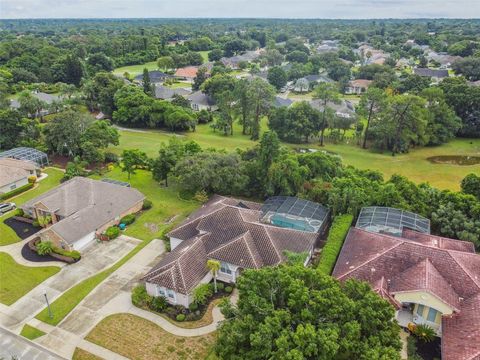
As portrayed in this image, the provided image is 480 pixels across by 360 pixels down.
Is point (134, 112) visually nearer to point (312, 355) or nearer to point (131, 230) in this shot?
point (131, 230)

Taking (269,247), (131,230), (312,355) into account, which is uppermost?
(312,355)

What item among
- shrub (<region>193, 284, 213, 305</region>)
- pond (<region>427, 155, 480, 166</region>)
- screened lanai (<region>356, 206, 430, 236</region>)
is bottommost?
pond (<region>427, 155, 480, 166</region>)

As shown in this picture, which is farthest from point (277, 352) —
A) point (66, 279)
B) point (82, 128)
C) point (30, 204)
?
point (82, 128)

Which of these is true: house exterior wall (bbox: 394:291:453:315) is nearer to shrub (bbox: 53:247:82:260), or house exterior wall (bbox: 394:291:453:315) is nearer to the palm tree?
the palm tree

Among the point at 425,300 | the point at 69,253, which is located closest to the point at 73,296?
the point at 69,253

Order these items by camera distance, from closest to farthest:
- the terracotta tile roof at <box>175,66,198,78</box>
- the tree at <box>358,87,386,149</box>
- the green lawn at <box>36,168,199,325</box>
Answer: the green lawn at <box>36,168,199,325</box> → the tree at <box>358,87,386,149</box> → the terracotta tile roof at <box>175,66,198,78</box>

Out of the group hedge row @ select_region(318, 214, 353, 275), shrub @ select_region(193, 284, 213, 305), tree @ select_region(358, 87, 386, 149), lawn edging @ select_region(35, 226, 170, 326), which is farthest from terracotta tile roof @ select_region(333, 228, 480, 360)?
tree @ select_region(358, 87, 386, 149)

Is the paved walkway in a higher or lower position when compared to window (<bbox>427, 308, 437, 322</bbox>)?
lower
